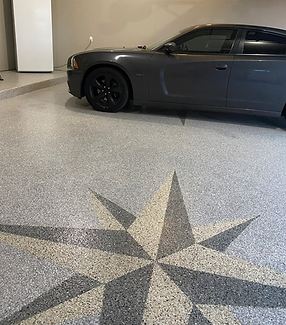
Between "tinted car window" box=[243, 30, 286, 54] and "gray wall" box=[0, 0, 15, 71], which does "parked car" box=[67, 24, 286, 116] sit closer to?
"tinted car window" box=[243, 30, 286, 54]

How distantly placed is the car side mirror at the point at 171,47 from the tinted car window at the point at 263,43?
34.4 inches

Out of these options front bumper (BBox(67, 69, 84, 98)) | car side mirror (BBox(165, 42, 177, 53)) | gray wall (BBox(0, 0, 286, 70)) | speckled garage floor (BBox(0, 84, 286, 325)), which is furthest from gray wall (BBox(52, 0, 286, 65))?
speckled garage floor (BBox(0, 84, 286, 325))

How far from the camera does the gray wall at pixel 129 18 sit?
5855 mm

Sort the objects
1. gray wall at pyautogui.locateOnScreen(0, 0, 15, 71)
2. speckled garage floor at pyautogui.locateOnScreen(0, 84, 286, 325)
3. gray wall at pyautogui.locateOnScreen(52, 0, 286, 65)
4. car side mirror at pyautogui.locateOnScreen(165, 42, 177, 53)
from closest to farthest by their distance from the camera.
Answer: speckled garage floor at pyautogui.locateOnScreen(0, 84, 286, 325)
car side mirror at pyautogui.locateOnScreen(165, 42, 177, 53)
gray wall at pyautogui.locateOnScreen(52, 0, 286, 65)
gray wall at pyautogui.locateOnScreen(0, 0, 15, 71)

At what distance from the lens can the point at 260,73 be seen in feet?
11.8

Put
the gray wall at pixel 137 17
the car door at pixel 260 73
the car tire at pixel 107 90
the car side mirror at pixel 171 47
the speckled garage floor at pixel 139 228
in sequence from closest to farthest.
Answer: the speckled garage floor at pixel 139 228 < the car door at pixel 260 73 < the car side mirror at pixel 171 47 < the car tire at pixel 107 90 < the gray wall at pixel 137 17

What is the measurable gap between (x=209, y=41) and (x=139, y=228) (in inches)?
116

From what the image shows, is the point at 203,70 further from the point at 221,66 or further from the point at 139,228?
the point at 139,228

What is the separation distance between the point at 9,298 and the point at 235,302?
→ 39.1 inches

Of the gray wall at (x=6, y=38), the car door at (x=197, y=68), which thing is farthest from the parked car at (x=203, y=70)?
the gray wall at (x=6, y=38)

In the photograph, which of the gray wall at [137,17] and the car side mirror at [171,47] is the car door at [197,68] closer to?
the car side mirror at [171,47]

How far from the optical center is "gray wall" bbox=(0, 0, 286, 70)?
231 inches

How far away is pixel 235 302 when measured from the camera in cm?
133

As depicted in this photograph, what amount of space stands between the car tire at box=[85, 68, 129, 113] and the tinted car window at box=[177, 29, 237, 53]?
2.96 ft
